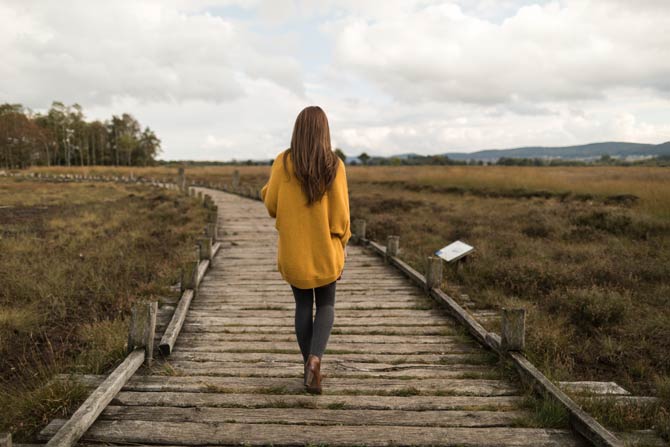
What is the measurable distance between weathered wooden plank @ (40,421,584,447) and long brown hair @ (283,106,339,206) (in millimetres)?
1637

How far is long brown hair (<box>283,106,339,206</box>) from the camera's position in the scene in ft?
9.48

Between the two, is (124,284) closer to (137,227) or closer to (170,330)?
(170,330)

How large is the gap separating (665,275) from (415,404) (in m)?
7.37

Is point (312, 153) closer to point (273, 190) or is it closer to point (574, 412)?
point (273, 190)

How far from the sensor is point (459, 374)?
3795mm

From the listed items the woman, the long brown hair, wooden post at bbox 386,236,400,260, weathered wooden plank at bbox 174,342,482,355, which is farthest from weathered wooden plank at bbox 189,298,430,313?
the long brown hair

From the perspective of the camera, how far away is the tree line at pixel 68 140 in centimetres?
5522

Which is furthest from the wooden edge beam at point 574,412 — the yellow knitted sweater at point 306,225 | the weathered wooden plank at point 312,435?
the yellow knitted sweater at point 306,225

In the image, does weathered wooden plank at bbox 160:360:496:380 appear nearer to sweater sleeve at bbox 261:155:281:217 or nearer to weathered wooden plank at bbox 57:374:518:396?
weathered wooden plank at bbox 57:374:518:396

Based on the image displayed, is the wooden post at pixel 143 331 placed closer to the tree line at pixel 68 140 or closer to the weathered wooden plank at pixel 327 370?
the weathered wooden plank at pixel 327 370

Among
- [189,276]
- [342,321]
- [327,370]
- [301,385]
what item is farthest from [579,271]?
[189,276]

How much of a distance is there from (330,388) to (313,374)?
0.35m

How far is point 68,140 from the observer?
237 feet

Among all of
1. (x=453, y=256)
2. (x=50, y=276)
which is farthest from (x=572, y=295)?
(x=50, y=276)
